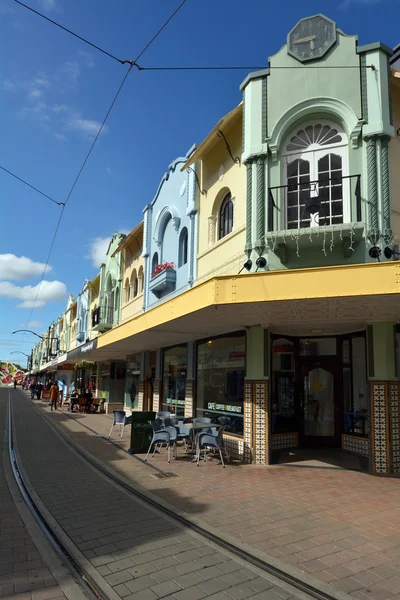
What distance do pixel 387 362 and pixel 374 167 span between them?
4.18 metres

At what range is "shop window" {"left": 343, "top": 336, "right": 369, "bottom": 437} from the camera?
395 inches

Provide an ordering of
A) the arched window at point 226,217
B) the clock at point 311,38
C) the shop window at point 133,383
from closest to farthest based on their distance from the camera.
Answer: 1. the clock at point 311,38
2. the arched window at point 226,217
3. the shop window at point 133,383

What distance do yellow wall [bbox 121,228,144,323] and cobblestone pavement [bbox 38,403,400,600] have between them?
10.9m

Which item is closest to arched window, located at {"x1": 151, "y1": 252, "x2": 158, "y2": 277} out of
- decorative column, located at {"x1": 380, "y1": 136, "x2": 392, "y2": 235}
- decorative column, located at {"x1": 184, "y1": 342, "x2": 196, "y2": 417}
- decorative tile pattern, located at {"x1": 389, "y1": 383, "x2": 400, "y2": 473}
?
decorative column, located at {"x1": 184, "y1": 342, "x2": 196, "y2": 417}

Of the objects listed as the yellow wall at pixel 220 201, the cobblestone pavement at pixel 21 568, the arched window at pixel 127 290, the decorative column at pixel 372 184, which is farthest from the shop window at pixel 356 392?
the arched window at pixel 127 290

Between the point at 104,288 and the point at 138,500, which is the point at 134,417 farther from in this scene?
the point at 104,288

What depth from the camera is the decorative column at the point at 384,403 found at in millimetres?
9086

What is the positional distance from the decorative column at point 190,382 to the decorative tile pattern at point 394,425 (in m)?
6.19

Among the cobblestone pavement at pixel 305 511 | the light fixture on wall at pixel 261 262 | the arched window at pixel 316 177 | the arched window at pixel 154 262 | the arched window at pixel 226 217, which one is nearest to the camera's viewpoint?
the cobblestone pavement at pixel 305 511

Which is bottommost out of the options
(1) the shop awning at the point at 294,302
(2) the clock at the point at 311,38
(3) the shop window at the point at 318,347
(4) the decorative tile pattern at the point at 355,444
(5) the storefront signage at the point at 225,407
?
(4) the decorative tile pattern at the point at 355,444

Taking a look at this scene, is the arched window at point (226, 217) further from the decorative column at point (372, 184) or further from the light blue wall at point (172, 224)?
the decorative column at point (372, 184)

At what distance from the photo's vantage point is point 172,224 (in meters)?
16.6

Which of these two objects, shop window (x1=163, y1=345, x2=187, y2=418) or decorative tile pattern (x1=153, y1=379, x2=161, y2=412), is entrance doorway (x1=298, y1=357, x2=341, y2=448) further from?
decorative tile pattern (x1=153, y1=379, x2=161, y2=412)

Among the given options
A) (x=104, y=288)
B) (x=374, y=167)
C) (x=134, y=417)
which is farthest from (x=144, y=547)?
(x=104, y=288)
